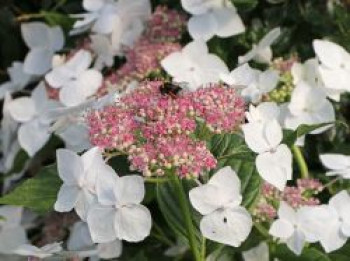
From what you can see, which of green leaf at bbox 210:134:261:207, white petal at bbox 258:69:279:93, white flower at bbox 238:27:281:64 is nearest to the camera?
green leaf at bbox 210:134:261:207

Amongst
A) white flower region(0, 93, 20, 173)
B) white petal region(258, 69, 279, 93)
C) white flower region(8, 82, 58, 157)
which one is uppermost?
white petal region(258, 69, 279, 93)

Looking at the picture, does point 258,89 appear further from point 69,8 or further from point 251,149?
point 69,8

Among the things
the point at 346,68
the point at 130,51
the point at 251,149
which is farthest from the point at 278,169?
the point at 130,51

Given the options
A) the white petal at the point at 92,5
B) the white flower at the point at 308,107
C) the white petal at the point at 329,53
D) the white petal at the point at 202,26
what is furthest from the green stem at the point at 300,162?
the white petal at the point at 92,5

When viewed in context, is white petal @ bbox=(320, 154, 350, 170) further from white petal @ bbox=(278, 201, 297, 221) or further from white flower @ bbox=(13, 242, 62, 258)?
white flower @ bbox=(13, 242, 62, 258)

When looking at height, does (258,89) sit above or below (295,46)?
above

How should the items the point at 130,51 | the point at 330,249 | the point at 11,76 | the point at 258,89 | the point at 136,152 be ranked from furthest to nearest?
the point at 11,76
the point at 130,51
the point at 258,89
the point at 330,249
the point at 136,152

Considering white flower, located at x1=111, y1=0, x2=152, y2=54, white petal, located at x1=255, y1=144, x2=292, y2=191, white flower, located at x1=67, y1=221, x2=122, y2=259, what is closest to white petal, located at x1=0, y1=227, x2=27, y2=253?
white flower, located at x1=67, y1=221, x2=122, y2=259

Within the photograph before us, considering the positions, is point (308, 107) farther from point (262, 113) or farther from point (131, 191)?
point (131, 191)
